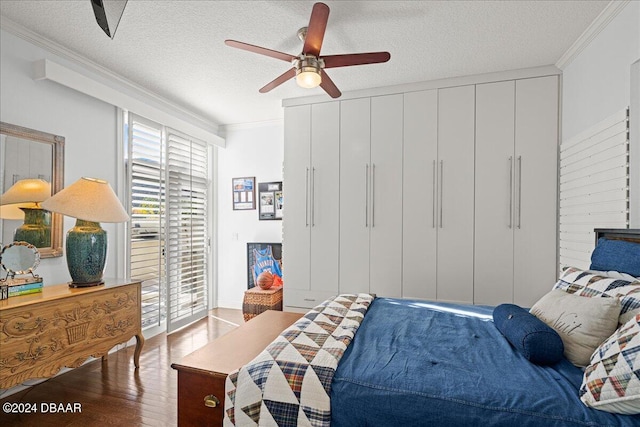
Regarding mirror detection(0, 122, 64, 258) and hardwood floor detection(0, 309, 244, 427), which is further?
mirror detection(0, 122, 64, 258)

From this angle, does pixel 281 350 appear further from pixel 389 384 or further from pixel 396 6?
pixel 396 6

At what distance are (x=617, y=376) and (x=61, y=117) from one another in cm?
382

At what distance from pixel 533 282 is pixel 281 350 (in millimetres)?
2720

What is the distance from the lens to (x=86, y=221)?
256cm

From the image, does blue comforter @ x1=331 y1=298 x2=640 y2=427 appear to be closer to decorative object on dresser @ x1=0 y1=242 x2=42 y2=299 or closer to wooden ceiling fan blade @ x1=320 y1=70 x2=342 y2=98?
wooden ceiling fan blade @ x1=320 y1=70 x2=342 y2=98

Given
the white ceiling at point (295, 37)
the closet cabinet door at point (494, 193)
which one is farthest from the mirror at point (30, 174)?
the closet cabinet door at point (494, 193)

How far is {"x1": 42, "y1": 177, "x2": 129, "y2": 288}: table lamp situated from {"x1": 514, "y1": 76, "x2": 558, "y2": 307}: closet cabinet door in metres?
3.58

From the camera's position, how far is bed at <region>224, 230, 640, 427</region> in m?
1.11

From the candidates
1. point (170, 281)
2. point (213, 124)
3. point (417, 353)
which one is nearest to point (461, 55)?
point (417, 353)

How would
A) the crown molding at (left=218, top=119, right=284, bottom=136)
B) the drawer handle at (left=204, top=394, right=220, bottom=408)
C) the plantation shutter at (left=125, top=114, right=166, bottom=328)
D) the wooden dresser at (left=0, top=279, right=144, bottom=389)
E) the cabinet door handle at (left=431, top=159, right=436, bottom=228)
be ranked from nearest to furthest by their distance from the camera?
the drawer handle at (left=204, top=394, right=220, bottom=408) < the wooden dresser at (left=0, top=279, right=144, bottom=389) < the cabinet door handle at (left=431, top=159, right=436, bottom=228) < the plantation shutter at (left=125, top=114, right=166, bottom=328) < the crown molding at (left=218, top=119, right=284, bottom=136)

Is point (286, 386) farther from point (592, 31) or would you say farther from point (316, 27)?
point (592, 31)

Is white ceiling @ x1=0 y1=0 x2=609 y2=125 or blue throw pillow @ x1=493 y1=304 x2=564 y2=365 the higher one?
white ceiling @ x1=0 y1=0 x2=609 y2=125

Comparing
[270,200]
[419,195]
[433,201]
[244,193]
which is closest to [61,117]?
[244,193]

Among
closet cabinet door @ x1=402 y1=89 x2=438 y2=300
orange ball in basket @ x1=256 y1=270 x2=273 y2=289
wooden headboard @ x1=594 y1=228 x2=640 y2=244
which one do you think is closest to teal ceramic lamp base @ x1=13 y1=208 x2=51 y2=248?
orange ball in basket @ x1=256 y1=270 x2=273 y2=289
